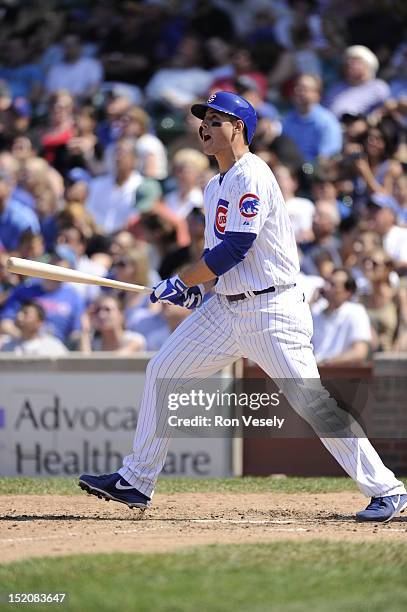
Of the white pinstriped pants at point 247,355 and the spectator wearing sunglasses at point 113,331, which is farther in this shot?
the spectator wearing sunglasses at point 113,331

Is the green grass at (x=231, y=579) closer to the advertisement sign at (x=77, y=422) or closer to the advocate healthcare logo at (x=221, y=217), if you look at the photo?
the advocate healthcare logo at (x=221, y=217)

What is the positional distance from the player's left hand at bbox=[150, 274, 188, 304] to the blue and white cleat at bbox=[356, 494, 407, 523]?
147 cm

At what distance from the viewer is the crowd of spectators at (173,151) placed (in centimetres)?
1088

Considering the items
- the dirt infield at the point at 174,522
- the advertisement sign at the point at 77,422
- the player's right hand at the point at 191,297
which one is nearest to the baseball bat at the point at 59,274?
the player's right hand at the point at 191,297

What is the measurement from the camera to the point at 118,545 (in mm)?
6039

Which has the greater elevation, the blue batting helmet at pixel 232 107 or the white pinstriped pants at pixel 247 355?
the blue batting helmet at pixel 232 107

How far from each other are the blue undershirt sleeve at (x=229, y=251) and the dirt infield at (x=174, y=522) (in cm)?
132

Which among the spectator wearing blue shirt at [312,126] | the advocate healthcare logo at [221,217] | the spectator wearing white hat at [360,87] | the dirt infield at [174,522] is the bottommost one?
the dirt infield at [174,522]

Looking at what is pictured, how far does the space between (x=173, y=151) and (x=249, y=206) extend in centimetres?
745

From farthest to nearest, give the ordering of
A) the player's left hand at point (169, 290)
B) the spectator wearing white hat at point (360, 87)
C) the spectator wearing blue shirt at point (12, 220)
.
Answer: the spectator wearing white hat at point (360, 87), the spectator wearing blue shirt at point (12, 220), the player's left hand at point (169, 290)

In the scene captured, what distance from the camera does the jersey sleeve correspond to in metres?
6.50

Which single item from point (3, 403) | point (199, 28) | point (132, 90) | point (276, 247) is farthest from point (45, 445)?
point (199, 28)

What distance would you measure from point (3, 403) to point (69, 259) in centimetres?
228

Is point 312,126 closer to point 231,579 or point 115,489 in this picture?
point 115,489
